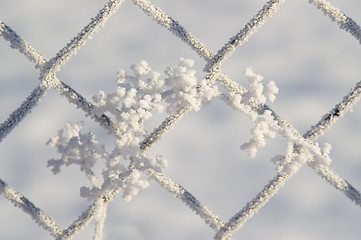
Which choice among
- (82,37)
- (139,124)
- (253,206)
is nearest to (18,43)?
(82,37)

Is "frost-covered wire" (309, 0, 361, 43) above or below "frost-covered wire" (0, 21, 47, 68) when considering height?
above

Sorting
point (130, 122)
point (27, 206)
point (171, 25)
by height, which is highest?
point (171, 25)

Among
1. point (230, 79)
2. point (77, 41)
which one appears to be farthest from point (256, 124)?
point (77, 41)

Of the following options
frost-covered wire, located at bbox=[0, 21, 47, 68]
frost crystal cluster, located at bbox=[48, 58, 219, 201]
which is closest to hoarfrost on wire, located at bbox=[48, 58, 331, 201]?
frost crystal cluster, located at bbox=[48, 58, 219, 201]

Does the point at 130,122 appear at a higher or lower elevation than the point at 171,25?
lower

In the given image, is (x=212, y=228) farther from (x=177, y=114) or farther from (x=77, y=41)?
(x=77, y=41)

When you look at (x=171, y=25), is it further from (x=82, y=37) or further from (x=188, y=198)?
(x=188, y=198)

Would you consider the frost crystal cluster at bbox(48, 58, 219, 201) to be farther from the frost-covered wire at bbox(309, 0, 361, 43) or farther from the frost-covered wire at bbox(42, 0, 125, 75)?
the frost-covered wire at bbox(309, 0, 361, 43)

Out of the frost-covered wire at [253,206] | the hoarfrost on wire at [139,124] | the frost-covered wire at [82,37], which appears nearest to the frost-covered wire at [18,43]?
the frost-covered wire at [82,37]
